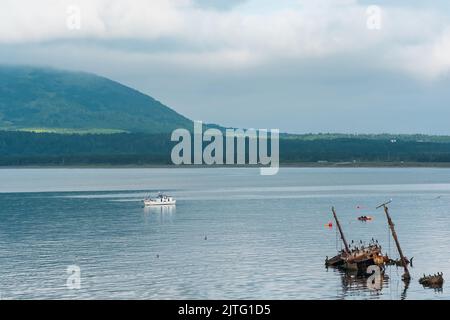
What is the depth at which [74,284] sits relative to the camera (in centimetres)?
9075

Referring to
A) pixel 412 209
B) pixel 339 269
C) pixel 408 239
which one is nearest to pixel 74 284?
pixel 339 269

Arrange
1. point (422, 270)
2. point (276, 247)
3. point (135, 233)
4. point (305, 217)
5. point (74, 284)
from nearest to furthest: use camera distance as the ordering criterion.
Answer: point (74, 284) < point (422, 270) < point (276, 247) < point (135, 233) < point (305, 217)

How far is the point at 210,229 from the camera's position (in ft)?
490

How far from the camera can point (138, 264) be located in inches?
4141
